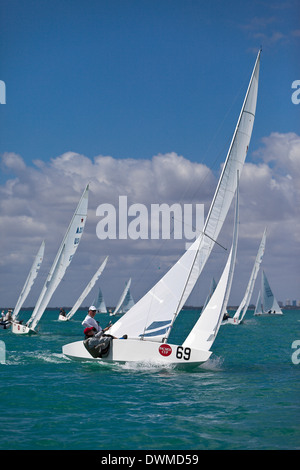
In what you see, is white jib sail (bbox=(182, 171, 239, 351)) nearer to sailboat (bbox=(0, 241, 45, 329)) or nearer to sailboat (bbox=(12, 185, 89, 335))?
sailboat (bbox=(12, 185, 89, 335))

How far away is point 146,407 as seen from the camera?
11.6 m

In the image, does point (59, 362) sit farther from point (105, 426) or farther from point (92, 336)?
point (105, 426)

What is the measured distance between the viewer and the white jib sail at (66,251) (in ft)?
105

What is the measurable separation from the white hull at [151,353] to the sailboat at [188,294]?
3cm

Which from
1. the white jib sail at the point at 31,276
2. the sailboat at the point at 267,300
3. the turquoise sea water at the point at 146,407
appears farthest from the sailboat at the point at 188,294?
the sailboat at the point at 267,300

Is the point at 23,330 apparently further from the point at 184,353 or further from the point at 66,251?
the point at 184,353

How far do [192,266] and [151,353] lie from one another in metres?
3.13

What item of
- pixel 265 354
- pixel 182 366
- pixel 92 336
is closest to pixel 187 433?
pixel 182 366

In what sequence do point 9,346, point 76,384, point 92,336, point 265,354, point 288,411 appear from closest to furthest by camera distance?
point 288,411, point 76,384, point 92,336, point 265,354, point 9,346

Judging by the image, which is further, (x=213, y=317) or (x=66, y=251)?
→ (x=66, y=251)

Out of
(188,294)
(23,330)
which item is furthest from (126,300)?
(188,294)
